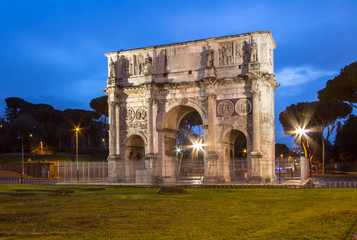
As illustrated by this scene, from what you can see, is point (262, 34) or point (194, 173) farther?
point (194, 173)

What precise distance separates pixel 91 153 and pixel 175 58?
4153 cm

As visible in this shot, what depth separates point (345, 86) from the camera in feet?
115

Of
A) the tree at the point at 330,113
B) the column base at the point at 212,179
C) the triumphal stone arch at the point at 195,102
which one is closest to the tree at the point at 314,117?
the tree at the point at 330,113

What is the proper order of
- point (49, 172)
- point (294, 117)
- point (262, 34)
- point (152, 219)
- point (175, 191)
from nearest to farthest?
point (152, 219)
point (175, 191)
point (262, 34)
point (49, 172)
point (294, 117)

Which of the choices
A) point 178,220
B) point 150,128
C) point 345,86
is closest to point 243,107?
point 150,128

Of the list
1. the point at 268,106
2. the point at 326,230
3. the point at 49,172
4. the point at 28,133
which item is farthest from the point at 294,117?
the point at 326,230

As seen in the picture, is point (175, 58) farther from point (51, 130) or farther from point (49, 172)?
point (51, 130)

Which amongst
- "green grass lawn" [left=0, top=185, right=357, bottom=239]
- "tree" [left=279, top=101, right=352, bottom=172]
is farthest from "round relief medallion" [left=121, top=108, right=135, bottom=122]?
"tree" [left=279, top=101, right=352, bottom=172]

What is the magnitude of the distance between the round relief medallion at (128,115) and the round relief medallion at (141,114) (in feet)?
1.47

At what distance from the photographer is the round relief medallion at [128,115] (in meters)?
31.7

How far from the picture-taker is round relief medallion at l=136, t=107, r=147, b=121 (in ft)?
103

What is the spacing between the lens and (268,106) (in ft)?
91.7

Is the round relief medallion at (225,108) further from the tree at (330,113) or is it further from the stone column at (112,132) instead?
the tree at (330,113)

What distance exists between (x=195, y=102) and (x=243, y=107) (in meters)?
3.57
